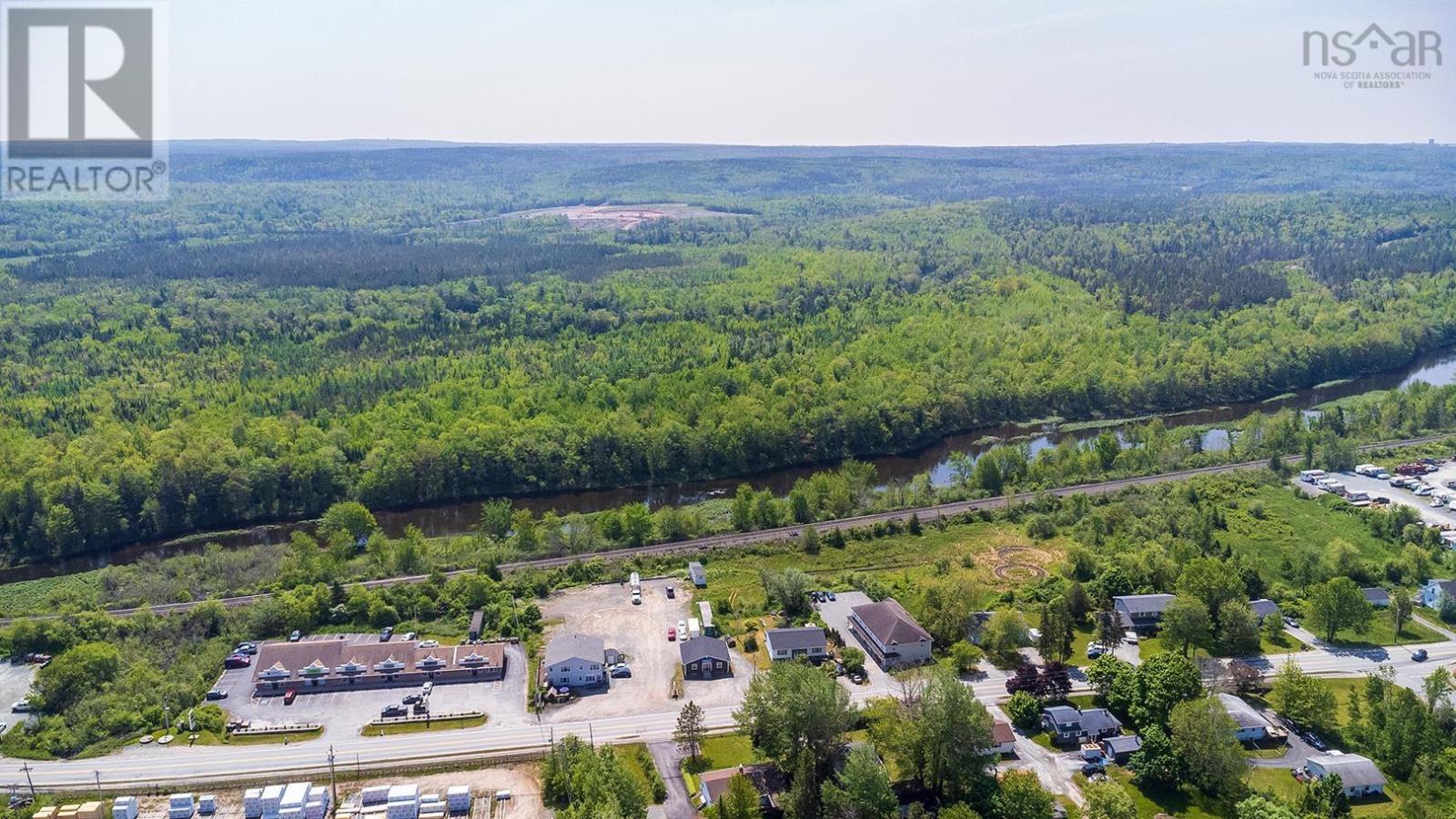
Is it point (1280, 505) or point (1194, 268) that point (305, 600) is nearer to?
point (1280, 505)

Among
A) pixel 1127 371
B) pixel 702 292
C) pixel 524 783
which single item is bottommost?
pixel 524 783

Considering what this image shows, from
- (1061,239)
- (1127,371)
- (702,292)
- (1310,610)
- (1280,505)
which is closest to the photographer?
(1310,610)

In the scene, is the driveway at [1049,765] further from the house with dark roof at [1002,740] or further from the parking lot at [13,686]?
the parking lot at [13,686]

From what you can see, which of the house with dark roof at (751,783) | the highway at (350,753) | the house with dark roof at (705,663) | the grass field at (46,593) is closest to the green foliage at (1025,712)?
the highway at (350,753)

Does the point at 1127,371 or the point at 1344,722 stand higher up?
the point at 1127,371

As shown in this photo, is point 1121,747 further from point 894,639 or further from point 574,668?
point 574,668

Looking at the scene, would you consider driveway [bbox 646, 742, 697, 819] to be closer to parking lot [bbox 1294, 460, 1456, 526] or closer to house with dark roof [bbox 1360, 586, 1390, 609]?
house with dark roof [bbox 1360, 586, 1390, 609]

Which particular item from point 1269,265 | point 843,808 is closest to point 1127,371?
point 1269,265

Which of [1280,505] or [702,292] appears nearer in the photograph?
[1280,505]
